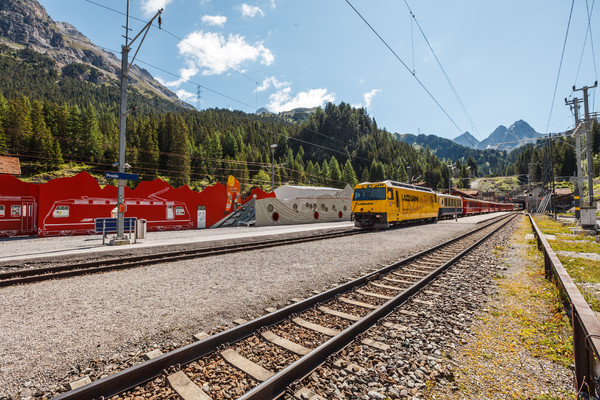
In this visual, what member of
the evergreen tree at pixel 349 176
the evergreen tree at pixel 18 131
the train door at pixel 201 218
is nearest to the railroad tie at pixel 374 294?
the train door at pixel 201 218

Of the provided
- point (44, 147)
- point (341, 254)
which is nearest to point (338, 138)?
point (44, 147)

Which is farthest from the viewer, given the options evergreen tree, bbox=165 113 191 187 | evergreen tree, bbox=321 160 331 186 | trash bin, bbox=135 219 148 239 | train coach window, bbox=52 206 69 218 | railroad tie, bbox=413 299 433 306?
evergreen tree, bbox=321 160 331 186

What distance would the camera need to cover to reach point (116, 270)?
8.66 meters

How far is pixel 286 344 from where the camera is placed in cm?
382

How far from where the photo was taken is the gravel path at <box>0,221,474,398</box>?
3.51m

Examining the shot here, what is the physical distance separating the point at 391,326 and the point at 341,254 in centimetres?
654

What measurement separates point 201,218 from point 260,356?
79.3 feet

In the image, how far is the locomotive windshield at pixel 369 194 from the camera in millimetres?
19594

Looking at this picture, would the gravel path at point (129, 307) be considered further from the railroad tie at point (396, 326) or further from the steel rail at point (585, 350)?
the steel rail at point (585, 350)

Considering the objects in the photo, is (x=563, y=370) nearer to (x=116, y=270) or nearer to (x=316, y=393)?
(x=316, y=393)

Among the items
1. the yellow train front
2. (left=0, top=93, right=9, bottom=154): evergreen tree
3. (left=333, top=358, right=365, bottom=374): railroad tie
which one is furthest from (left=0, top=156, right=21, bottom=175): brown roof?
(left=333, top=358, right=365, bottom=374): railroad tie

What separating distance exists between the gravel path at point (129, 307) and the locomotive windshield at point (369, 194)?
10.2m

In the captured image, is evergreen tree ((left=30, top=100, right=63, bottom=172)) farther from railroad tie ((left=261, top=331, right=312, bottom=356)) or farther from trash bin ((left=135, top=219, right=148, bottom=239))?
railroad tie ((left=261, top=331, right=312, bottom=356))

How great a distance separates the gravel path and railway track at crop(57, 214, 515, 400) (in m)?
0.62
